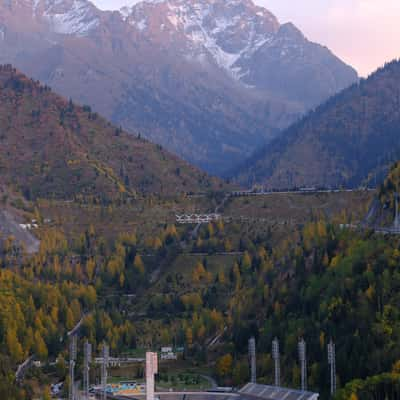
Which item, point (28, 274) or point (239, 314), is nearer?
point (239, 314)

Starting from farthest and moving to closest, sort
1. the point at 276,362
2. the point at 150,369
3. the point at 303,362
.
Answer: the point at 276,362
the point at 303,362
the point at 150,369

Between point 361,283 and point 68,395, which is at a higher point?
point 361,283

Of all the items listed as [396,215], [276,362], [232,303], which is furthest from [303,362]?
[232,303]

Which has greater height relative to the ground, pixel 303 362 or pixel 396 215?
pixel 396 215

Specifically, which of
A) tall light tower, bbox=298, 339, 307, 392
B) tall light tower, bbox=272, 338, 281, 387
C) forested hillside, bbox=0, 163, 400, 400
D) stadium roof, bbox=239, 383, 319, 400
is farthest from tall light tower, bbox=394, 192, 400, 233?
stadium roof, bbox=239, 383, 319, 400

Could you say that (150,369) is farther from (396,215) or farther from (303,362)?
(396,215)

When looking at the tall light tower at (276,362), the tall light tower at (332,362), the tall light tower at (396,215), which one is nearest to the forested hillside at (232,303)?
the tall light tower at (276,362)

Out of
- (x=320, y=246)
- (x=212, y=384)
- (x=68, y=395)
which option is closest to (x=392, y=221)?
(x=320, y=246)

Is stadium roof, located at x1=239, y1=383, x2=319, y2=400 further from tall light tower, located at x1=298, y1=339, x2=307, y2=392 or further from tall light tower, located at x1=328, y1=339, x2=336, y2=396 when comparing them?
tall light tower, located at x1=328, y1=339, x2=336, y2=396

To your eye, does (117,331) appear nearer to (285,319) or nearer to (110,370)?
(110,370)
